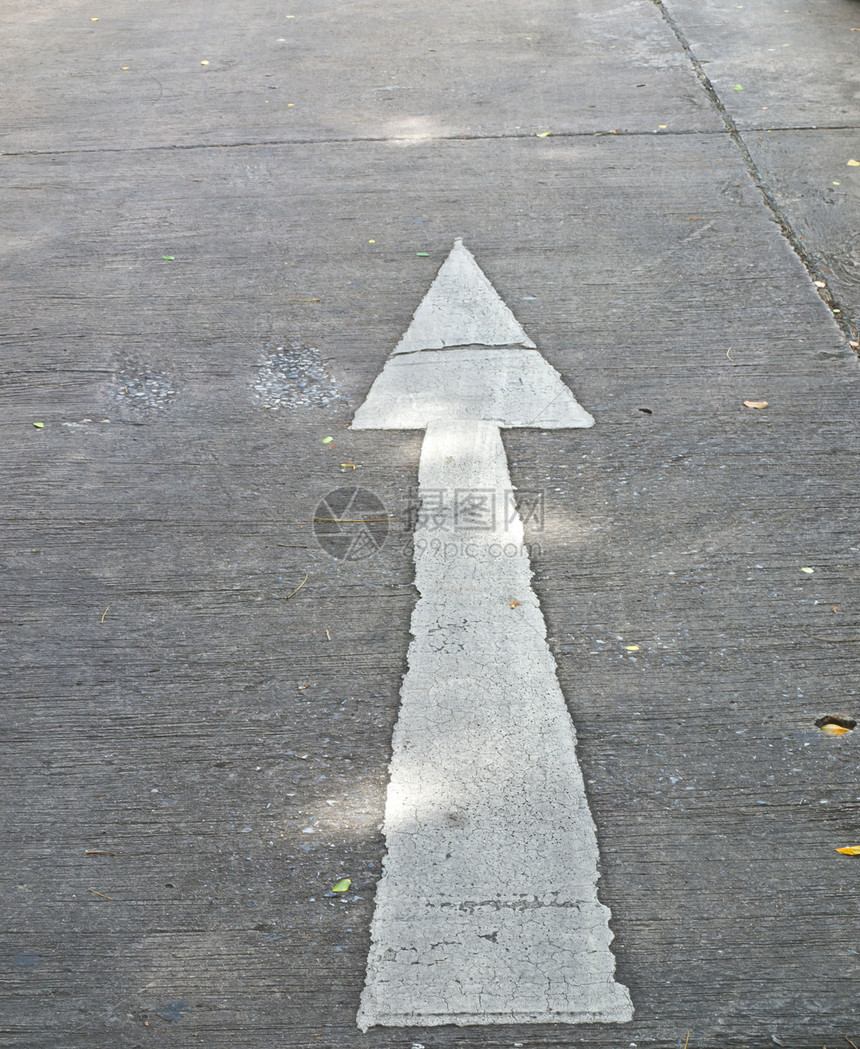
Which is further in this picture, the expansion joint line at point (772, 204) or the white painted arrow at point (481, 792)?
the expansion joint line at point (772, 204)

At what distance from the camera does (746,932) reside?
251 cm

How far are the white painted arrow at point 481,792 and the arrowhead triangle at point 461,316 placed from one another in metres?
0.53

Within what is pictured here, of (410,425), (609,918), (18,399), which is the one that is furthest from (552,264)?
(609,918)

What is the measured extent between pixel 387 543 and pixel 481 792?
1.16 m

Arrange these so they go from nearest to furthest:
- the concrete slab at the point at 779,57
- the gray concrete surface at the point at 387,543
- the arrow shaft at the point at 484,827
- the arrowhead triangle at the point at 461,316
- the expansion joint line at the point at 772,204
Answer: the arrow shaft at the point at 484,827, the gray concrete surface at the point at 387,543, the arrowhead triangle at the point at 461,316, the expansion joint line at the point at 772,204, the concrete slab at the point at 779,57

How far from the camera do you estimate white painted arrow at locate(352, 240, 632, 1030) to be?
2422 mm

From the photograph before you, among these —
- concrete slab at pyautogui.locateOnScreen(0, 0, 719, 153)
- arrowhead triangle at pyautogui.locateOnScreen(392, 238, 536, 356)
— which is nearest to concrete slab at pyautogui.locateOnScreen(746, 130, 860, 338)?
concrete slab at pyautogui.locateOnScreen(0, 0, 719, 153)

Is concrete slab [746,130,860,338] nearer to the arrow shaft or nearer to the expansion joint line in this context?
the expansion joint line

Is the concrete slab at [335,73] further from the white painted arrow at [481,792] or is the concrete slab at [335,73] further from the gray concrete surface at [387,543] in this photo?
the white painted arrow at [481,792]

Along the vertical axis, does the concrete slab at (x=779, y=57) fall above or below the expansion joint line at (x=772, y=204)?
above

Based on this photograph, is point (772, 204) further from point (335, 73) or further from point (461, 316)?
point (335, 73)

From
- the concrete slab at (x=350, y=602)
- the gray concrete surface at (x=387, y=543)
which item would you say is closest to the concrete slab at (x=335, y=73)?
the gray concrete surface at (x=387, y=543)

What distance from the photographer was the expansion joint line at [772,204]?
5.02m

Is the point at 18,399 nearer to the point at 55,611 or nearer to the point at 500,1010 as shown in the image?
the point at 55,611
